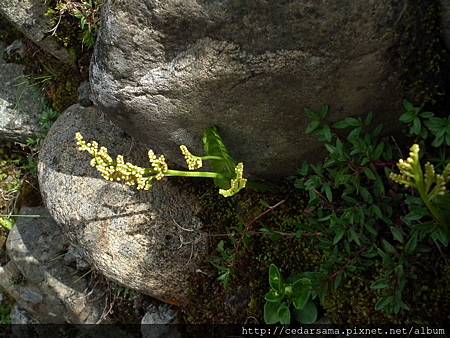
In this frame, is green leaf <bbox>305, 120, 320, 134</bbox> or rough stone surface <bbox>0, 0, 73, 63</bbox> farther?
rough stone surface <bbox>0, 0, 73, 63</bbox>

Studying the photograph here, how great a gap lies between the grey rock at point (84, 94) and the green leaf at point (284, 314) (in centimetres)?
190

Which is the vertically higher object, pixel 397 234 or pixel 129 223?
pixel 397 234

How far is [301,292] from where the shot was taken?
2.59 metres

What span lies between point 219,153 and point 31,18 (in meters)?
1.77

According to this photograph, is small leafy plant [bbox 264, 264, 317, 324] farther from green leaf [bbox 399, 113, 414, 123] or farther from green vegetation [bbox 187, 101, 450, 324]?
green leaf [bbox 399, 113, 414, 123]

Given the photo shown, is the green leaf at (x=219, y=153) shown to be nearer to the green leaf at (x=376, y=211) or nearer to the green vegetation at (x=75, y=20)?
the green leaf at (x=376, y=211)

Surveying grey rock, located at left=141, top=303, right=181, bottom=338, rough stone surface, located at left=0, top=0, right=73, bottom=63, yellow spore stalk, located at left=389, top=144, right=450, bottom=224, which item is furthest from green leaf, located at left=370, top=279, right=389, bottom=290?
rough stone surface, located at left=0, top=0, right=73, bottom=63

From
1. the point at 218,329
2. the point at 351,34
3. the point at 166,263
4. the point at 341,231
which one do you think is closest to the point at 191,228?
the point at 166,263

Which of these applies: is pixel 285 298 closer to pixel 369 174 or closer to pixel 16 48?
pixel 369 174

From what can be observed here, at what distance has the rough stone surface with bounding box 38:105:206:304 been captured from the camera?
322 cm

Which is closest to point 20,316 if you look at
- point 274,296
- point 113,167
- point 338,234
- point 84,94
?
point 84,94

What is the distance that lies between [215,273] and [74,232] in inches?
36.9

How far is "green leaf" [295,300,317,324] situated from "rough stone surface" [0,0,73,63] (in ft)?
7.81

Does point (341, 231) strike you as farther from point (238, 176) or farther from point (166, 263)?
point (166, 263)
